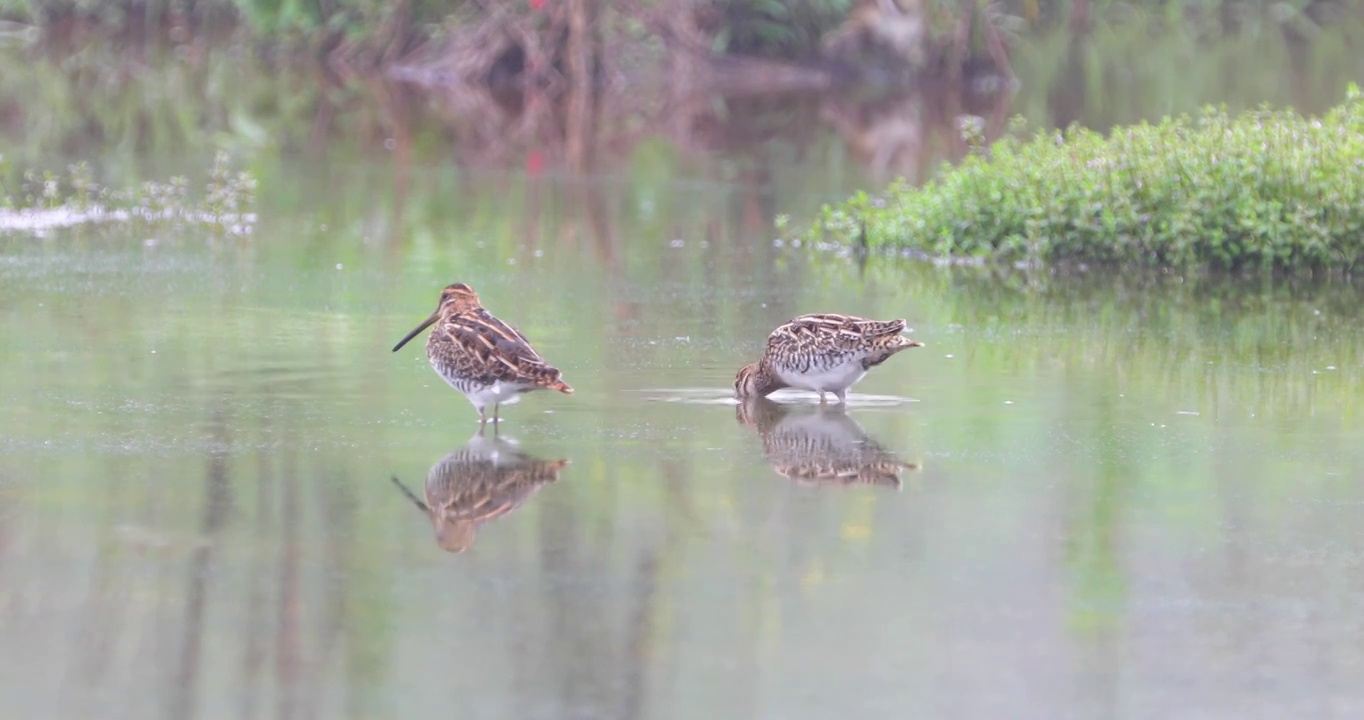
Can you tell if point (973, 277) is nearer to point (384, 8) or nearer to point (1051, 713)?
point (1051, 713)

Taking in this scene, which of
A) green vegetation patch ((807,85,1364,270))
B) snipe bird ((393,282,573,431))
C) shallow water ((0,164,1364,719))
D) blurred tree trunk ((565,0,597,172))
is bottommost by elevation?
shallow water ((0,164,1364,719))

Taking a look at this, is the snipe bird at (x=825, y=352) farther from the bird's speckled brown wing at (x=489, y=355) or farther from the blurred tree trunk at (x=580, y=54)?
the blurred tree trunk at (x=580, y=54)

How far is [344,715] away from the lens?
5906 mm

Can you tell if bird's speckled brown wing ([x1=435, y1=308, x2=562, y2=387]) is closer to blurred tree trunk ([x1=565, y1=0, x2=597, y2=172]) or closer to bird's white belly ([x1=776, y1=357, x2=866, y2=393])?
bird's white belly ([x1=776, y1=357, x2=866, y2=393])

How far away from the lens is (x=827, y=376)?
1009 centimetres

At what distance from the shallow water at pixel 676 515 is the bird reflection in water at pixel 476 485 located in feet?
0.08

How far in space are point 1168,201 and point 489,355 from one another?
649cm

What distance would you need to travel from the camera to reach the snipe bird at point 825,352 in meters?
9.94

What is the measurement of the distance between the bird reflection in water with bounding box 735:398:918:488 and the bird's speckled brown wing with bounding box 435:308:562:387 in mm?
986

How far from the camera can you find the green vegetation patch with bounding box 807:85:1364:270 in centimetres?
1405

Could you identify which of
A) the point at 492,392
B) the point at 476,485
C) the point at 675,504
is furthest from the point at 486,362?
the point at 675,504

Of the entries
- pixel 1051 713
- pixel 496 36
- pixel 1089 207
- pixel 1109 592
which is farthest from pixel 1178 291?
pixel 496 36

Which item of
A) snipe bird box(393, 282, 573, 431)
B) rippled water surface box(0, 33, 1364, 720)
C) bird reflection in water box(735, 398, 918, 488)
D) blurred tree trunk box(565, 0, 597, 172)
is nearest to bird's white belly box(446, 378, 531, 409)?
snipe bird box(393, 282, 573, 431)

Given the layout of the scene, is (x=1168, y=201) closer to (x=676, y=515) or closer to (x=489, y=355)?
(x=489, y=355)
